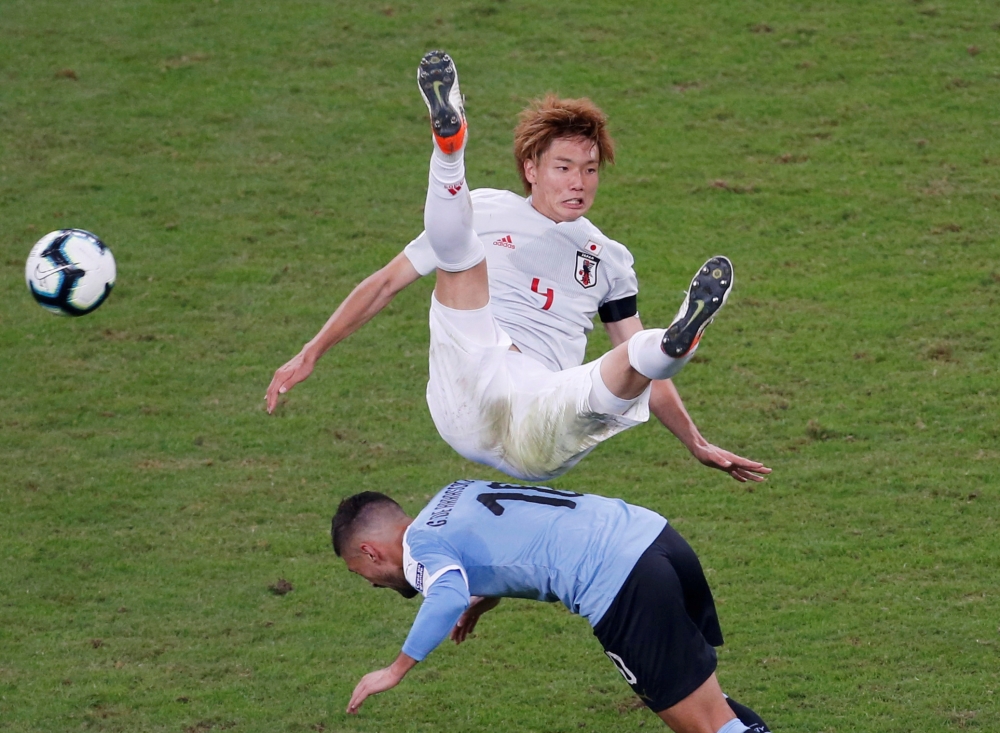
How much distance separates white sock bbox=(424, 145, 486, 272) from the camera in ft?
16.0

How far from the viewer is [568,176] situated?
Result: 5.70 meters

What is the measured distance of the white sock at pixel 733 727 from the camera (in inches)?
182

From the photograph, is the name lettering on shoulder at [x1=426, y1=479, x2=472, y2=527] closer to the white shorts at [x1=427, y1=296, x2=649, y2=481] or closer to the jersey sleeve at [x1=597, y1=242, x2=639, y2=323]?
the white shorts at [x1=427, y1=296, x2=649, y2=481]

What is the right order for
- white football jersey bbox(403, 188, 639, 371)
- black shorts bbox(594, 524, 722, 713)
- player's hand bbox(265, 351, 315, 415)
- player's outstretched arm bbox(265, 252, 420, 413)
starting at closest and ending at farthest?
black shorts bbox(594, 524, 722, 713) → player's hand bbox(265, 351, 315, 415) → player's outstretched arm bbox(265, 252, 420, 413) → white football jersey bbox(403, 188, 639, 371)

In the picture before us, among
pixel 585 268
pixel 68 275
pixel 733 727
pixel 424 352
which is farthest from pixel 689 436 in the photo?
pixel 424 352

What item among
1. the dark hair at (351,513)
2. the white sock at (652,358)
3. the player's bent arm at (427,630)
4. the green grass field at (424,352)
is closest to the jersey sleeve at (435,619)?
the player's bent arm at (427,630)

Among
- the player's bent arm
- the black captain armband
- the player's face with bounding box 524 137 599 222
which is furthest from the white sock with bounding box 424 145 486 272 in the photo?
the player's bent arm

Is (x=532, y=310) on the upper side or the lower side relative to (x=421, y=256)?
lower

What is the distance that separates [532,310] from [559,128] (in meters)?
0.82

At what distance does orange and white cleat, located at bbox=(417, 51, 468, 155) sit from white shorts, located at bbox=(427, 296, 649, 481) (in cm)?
69

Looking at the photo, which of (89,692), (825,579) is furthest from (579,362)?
(89,692)

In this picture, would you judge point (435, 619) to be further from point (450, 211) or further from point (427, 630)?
point (450, 211)

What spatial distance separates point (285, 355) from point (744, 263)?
3.92m

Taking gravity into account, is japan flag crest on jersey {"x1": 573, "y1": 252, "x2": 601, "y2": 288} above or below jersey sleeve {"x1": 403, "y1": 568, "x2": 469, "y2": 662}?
above
